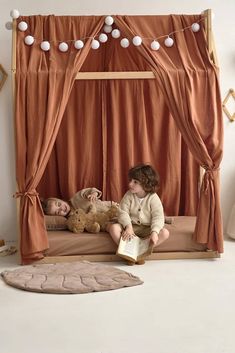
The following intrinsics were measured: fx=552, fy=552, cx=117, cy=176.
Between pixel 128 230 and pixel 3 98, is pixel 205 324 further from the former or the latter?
pixel 3 98

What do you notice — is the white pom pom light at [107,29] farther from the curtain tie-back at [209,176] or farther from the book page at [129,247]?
the book page at [129,247]

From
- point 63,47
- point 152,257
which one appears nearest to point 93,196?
point 152,257

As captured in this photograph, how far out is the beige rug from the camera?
345 cm

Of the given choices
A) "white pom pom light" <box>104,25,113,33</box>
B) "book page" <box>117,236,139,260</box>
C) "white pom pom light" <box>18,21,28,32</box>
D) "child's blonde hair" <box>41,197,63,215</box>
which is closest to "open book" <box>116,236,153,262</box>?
"book page" <box>117,236,139,260</box>

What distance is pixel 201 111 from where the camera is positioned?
162 inches

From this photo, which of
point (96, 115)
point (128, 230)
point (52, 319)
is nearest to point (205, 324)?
point (52, 319)

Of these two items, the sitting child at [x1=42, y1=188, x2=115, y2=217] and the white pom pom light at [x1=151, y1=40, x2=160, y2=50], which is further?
the sitting child at [x1=42, y1=188, x2=115, y2=217]

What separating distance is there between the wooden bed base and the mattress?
0.09 ft

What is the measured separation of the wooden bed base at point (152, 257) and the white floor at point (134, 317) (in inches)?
12.5

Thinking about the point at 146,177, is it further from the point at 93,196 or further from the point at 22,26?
the point at 22,26

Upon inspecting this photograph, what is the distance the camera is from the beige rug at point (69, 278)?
11.3ft

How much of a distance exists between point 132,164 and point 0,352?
2.52 metres

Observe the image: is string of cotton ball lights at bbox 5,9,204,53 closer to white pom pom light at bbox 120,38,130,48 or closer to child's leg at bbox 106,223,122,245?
white pom pom light at bbox 120,38,130,48

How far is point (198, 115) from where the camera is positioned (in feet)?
13.5
